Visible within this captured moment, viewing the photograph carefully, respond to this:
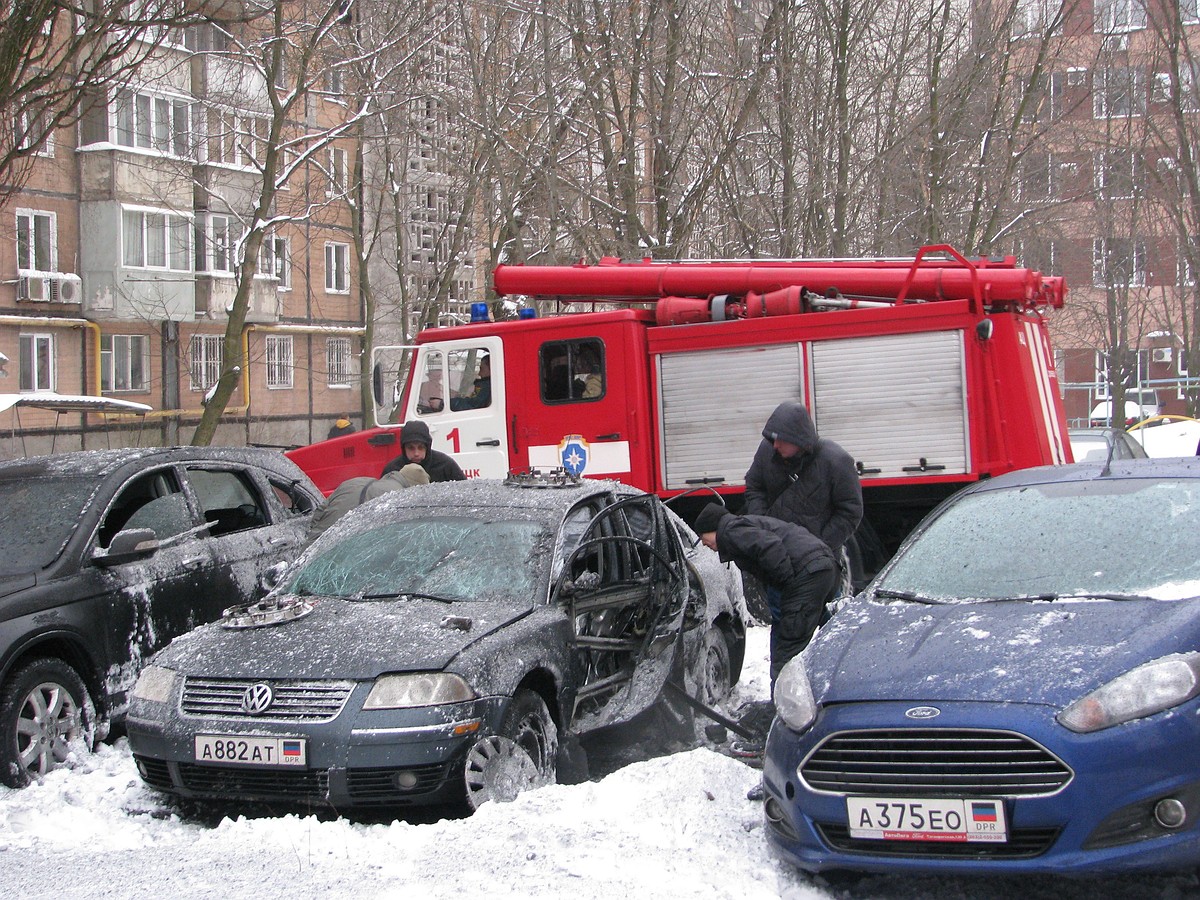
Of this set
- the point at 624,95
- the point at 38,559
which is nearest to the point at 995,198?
the point at 624,95

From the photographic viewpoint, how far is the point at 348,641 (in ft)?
18.5

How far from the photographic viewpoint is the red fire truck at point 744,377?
10.4 m

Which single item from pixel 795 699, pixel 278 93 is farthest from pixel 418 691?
pixel 278 93

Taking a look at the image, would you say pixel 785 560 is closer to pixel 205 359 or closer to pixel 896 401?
pixel 896 401

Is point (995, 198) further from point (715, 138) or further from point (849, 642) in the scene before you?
point (849, 642)

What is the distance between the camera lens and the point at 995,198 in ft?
71.2

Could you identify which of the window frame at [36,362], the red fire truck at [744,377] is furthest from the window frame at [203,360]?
the red fire truck at [744,377]

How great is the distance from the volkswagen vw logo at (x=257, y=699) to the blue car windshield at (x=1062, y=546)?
262cm

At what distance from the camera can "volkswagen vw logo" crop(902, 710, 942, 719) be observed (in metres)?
4.20

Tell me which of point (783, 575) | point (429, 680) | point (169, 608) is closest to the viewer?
point (429, 680)

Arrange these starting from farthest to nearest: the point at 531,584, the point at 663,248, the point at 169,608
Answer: the point at 663,248 → the point at 169,608 → the point at 531,584

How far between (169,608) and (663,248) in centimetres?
1084

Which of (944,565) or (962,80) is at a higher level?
(962,80)

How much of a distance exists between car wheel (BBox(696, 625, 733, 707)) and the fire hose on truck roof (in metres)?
3.99
